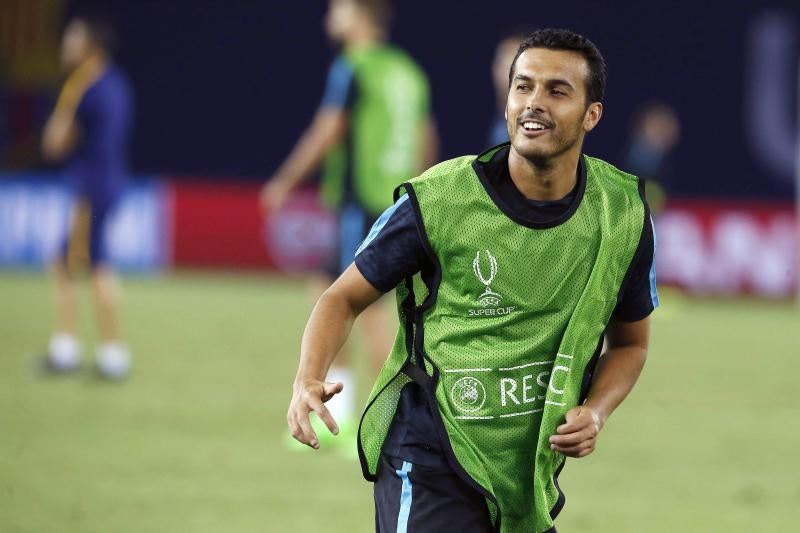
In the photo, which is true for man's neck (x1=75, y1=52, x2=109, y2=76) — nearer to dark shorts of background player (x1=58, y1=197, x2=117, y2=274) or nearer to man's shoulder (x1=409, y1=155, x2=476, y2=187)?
dark shorts of background player (x1=58, y1=197, x2=117, y2=274)

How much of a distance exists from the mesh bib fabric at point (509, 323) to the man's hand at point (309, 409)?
40 cm

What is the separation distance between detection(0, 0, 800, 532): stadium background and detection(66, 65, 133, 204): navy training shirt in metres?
1.52

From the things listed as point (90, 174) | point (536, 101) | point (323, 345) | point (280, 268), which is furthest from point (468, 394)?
point (280, 268)

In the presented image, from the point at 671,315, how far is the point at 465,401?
16.0m


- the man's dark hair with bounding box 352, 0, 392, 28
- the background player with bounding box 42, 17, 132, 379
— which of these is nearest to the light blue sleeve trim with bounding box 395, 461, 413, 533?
the man's dark hair with bounding box 352, 0, 392, 28

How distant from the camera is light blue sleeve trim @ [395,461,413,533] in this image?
4309 mm

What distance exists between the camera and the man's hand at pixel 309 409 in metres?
4.02

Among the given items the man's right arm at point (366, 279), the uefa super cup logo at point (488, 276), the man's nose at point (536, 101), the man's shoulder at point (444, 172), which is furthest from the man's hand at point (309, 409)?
the man's nose at point (536, 101)

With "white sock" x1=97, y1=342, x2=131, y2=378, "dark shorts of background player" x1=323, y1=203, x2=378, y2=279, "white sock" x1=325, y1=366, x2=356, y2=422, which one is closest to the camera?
"white sock" x1=325, y1=366, x2=356, y2=422

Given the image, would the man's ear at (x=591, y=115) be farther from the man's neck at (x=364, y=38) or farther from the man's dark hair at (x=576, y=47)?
the man's neck at (x=364, y=38)

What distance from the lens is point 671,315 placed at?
2005 centimetres

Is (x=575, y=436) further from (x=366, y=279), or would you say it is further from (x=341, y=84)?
(x=341, y=84)

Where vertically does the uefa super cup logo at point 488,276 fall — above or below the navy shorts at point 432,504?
above

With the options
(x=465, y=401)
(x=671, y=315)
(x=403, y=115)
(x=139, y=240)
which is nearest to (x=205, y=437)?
(x=403, y=115)
